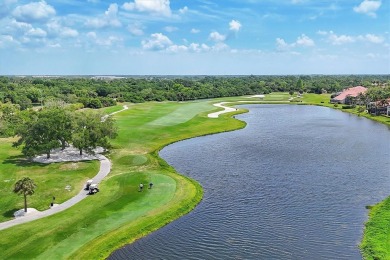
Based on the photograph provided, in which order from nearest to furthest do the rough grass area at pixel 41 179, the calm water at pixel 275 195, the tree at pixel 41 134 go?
the calm water at pixel 275 195
the rough grass area at pixel 41 179
the tree at pixel 41 134

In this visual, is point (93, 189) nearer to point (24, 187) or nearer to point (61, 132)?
point (24, 187)

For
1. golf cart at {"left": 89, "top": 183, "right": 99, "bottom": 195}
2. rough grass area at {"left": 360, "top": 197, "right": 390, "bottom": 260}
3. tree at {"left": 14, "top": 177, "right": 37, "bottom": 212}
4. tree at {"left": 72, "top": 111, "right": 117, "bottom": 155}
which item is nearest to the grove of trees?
tree at {"left": 72, "top": 111, "right": 117, "bottom": 155}

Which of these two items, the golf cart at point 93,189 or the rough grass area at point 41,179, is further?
the golf cart at point 93,189

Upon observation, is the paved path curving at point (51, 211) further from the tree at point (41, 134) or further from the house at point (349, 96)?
the house at point (349, 96)

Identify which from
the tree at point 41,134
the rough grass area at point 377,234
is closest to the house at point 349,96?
the rough grass area at point 377,234

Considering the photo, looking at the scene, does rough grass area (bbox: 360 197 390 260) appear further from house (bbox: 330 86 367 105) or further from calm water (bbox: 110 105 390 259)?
house (bbox: 330 86 367 105)

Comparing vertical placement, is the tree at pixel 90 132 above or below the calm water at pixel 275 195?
above

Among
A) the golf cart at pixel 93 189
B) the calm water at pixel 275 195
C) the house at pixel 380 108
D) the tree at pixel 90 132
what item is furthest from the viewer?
the house at pixel 380 108
